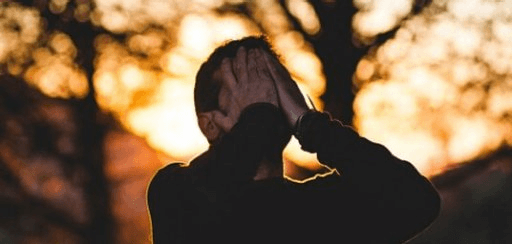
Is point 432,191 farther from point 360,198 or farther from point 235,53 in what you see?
point 235,53

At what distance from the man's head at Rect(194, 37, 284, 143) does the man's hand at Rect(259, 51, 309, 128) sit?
2 centimetres

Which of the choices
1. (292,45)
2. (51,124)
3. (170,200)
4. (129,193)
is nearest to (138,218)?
(129,193)

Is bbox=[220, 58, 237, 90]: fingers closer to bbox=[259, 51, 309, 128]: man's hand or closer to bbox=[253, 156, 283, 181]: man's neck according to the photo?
bbox=[259, 51, 309, 128]: man's hand

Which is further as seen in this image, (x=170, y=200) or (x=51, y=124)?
(x=51, y=124)

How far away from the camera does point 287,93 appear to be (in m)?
1.69

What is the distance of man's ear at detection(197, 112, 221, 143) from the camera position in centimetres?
174

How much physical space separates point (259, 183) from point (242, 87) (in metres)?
0.25

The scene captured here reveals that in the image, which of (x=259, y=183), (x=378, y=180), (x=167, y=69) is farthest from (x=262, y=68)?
(x=167, y=69)

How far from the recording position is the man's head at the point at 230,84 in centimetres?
168

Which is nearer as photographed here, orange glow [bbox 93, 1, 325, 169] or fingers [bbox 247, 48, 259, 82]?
fingers [bbox 247, 48, 259, 82]

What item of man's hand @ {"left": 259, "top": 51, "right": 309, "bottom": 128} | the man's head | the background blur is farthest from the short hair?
the background blur

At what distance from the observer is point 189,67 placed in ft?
31.5

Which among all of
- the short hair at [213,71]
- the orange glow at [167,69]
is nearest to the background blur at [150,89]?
the orange glow at [167,69]

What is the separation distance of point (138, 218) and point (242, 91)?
10.4 meters
